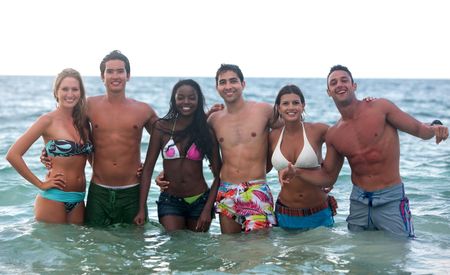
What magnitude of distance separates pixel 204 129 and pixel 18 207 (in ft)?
15.1

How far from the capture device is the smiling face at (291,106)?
21.5 feet

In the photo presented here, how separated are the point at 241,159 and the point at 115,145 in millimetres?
1502

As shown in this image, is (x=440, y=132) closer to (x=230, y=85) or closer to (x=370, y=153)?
(x=370, y=153)

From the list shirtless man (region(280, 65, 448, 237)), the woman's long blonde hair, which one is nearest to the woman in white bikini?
shirtless man (region(280, 65, 448, 237))

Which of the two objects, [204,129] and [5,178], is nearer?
[204,129]

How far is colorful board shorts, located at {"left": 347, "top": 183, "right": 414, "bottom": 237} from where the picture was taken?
6496mm

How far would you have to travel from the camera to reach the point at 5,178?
12.2 meters

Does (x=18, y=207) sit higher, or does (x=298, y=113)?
(x=298, y=113)

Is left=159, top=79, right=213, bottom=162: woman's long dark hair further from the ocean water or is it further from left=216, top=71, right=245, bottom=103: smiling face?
the ocean water

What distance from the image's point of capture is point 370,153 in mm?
6516

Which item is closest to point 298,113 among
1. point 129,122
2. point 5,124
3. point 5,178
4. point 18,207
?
point 129,122

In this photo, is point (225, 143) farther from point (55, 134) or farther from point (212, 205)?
point (55, 134)

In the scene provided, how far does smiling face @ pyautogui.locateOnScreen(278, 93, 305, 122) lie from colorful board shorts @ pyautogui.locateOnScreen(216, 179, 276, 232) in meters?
0.85

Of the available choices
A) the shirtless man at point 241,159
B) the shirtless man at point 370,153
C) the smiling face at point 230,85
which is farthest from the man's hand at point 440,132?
the smiling face at point 230,85
